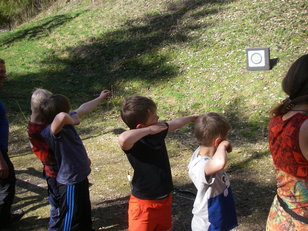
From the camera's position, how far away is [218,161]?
2.17 m

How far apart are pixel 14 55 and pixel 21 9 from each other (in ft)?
24.3

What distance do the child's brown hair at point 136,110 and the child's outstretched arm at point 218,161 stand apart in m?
0.56

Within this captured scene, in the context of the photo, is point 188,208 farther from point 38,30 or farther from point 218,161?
point 38,30

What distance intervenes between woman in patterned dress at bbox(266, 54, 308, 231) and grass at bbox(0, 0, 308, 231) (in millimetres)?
1659

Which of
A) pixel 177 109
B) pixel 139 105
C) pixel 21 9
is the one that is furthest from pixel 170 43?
pixel 21 9

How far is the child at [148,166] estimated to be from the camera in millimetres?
2605

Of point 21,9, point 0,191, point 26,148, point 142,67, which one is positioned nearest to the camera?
point 0,191

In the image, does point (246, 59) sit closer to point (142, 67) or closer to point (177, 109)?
point (177, 109)

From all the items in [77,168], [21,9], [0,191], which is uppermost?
[21,9]

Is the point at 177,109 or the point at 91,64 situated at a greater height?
the point at 91,64

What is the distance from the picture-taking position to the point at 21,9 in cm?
1972

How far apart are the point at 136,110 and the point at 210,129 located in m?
0.52

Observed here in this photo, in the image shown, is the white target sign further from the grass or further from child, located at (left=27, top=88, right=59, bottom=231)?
child, located at (left=27, top=88, right=59, bottom=231)

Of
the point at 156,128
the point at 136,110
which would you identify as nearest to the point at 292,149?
the point at 156,128
